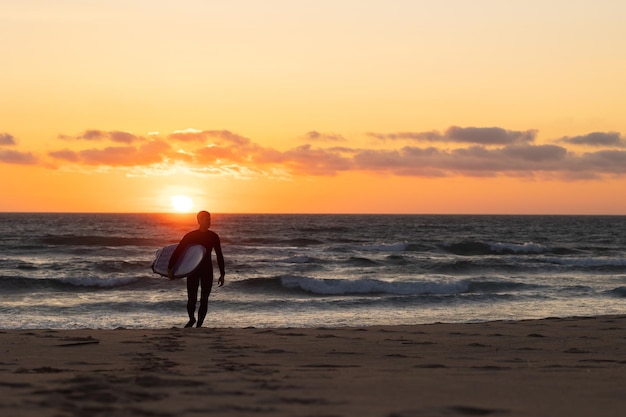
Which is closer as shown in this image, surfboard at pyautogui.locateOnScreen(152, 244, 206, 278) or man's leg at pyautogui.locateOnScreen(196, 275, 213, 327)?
surfboard at pyautogui.locateOnScreen(152, 244, 206, 278)

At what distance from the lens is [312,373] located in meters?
6.10

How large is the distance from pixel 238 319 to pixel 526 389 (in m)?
10.9

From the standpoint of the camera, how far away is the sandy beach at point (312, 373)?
4664mm

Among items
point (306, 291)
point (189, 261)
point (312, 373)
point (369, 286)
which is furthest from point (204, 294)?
point (369, 286)

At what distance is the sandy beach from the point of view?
4664 mm

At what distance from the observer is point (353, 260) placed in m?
34.5

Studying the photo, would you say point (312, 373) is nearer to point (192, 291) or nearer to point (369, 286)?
point (192, 291)

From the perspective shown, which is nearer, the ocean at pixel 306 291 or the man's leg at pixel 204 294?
the man's leg at pixel 204 294

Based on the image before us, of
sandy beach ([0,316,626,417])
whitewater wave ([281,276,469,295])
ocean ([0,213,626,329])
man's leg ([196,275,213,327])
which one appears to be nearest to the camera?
sandy beach ([0,316,626,417])

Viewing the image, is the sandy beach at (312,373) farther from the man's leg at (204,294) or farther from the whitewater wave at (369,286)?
the whitewater wave at (369,286)

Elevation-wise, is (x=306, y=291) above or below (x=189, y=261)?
below

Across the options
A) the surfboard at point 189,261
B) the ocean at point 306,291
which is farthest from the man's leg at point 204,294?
the ocean at point 306,291

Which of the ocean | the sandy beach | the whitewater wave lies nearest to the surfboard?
the sandy beach

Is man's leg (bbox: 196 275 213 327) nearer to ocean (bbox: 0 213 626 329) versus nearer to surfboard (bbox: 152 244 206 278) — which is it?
surfboard (bbox: 152 244 206 278)
